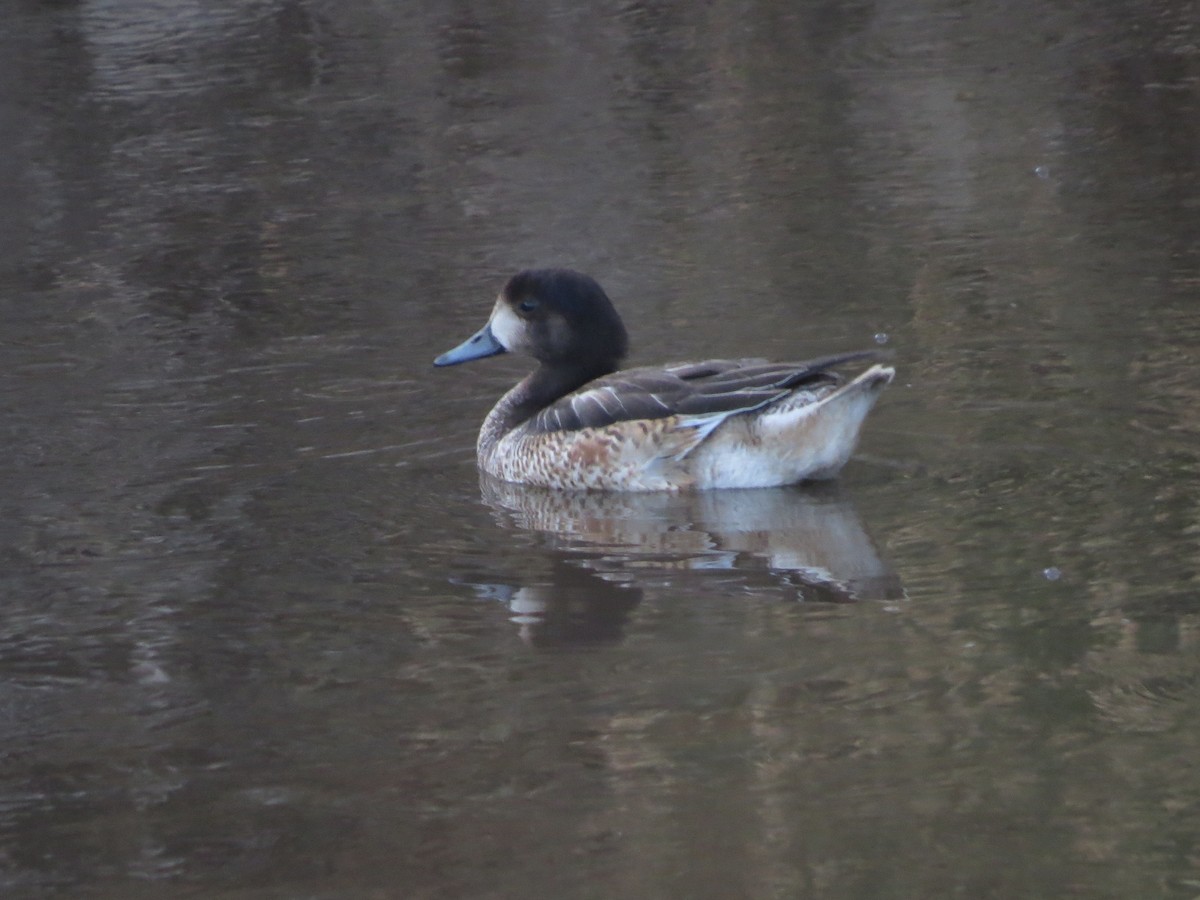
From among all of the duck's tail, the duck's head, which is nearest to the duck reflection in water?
the duck's tail

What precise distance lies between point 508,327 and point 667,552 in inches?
90.6

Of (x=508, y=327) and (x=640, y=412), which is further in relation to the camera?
(x=508, y=327)

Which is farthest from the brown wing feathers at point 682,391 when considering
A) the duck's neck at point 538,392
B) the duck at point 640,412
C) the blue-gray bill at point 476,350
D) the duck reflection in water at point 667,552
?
the blue-gray bill at point 476,350

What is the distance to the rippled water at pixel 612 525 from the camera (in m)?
5.68

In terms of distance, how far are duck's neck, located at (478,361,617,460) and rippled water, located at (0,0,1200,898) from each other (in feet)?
0.87

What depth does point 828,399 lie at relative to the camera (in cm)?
874

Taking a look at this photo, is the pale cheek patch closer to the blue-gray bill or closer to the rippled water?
the blue-gray bill

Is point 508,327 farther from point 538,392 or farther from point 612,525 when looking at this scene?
point 612,525

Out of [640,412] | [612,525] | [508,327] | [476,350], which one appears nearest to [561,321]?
[508,327]

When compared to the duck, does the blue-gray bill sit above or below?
above

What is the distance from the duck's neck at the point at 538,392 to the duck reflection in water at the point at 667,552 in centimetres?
49

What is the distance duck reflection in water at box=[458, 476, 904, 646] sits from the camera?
756 cm

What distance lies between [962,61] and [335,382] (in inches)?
389

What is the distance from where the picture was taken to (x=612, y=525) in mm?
8867
